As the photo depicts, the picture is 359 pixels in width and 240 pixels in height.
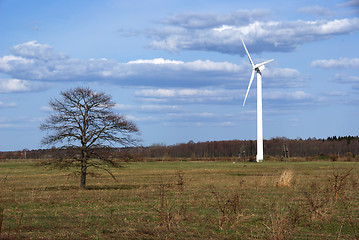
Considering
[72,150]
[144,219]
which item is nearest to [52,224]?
[144,219]

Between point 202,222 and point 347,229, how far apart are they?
4.89 meters

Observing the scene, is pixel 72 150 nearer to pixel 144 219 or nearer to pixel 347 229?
pixel 144 219

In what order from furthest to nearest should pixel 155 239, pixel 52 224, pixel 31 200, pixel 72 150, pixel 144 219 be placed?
pixel 72 150 → pixel 31 200 → pixel 144 219 → pixel 52 224 → pixel 155 239

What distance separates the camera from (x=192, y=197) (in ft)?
85.5

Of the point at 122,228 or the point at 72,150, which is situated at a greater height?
the point at 72,150

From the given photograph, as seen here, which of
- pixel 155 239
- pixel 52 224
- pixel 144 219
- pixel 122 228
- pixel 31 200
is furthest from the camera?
pixel 31 200

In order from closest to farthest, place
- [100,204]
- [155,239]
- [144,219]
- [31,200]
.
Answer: [155,239] < [144,219] < [100,204] < [31,200]

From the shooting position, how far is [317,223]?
54.8 feet

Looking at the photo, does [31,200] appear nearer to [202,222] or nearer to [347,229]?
[202,222]

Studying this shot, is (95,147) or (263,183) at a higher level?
(95,147)

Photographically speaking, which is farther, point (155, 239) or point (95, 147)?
point (95, 147)

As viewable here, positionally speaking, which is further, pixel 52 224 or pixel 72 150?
pixel 72 150

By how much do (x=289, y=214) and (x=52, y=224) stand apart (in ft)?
28.6

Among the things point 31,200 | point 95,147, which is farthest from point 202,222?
point 95,147
